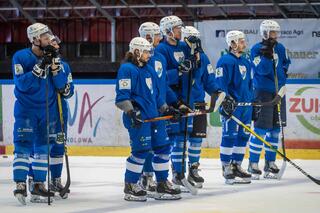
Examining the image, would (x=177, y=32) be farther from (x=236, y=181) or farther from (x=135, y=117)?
(x=236, y=181)

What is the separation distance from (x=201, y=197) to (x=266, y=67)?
215cm

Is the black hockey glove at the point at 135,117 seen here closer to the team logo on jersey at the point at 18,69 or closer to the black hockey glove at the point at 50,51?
the black hockey glove at the point at 50,51

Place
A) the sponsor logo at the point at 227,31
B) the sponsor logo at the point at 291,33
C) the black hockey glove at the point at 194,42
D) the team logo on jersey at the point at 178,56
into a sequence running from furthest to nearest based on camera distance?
the sponsor logo at the point at 227,31
the sponsor logo at the point at 291,33
the team logo on jersey at the point at 178,56
the black hockey glove at the point at 194,42

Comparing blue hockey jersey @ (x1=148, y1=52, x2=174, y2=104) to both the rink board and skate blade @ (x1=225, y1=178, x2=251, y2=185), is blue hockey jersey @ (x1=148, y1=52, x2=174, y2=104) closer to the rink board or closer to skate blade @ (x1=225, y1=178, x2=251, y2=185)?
skate blade @ (x1=225, y1=178, x2=251, y2=185)

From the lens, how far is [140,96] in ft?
25.5

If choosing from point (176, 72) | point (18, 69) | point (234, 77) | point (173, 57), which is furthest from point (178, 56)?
point (18, 69)

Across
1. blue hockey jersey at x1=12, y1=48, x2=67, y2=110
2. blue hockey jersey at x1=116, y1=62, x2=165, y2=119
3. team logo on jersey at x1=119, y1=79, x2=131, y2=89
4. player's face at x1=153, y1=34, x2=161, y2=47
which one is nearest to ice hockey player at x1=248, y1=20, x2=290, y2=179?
player's face at x1=153, y1=34, x2=161, y2=47

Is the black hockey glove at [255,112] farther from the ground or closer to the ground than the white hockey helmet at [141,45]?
closer to the ground

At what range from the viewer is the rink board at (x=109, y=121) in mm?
12070

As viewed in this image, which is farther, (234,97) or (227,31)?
(227,31)

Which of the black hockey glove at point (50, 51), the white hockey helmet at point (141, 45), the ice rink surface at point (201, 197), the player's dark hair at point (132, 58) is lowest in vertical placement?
the ice rink surface at point (201, 197)

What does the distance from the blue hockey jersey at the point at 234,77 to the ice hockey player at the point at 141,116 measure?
1.37 m

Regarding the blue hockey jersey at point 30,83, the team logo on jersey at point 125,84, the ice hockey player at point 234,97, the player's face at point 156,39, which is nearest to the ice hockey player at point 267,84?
the ice hockey player at point 234,97

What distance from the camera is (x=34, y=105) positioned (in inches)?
306
